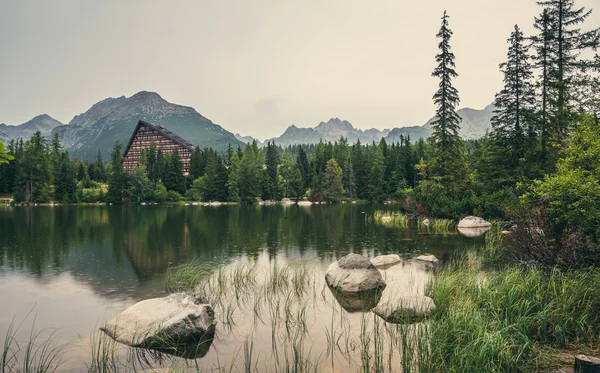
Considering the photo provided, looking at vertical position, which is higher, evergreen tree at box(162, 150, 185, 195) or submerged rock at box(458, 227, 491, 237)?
evergreen tree at box(162, 150, 185, 195)

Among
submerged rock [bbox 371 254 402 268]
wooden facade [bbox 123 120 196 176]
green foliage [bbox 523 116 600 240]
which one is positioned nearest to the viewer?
green foliage [bbox 523 116 600 240]

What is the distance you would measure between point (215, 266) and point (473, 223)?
21.7 meters

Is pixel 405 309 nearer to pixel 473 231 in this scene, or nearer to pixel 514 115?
pixel 473 231

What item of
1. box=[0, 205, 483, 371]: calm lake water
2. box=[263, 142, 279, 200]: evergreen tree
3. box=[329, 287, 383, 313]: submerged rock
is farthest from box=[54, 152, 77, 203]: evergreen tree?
box=[329, 287, 383, 313]: submerged rock

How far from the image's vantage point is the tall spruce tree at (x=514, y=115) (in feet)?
102

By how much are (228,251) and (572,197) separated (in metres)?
15.9

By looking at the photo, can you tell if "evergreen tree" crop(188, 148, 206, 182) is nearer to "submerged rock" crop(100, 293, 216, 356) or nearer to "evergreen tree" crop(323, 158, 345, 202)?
"evergreen tree" crop(323, 158, 345, 202)

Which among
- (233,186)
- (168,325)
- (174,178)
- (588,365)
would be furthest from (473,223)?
(174,178)

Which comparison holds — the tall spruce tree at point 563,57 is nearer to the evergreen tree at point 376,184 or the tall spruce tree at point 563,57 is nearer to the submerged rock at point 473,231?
the submerged rock at point 473,231

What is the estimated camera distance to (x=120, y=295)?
12.4 metres

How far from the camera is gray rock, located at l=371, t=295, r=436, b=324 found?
29.9ft

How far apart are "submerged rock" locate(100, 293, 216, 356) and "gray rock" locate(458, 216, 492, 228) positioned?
997 inches

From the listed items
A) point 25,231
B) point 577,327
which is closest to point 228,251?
point 577,327

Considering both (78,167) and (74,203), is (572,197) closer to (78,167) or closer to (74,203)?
(74,203)
